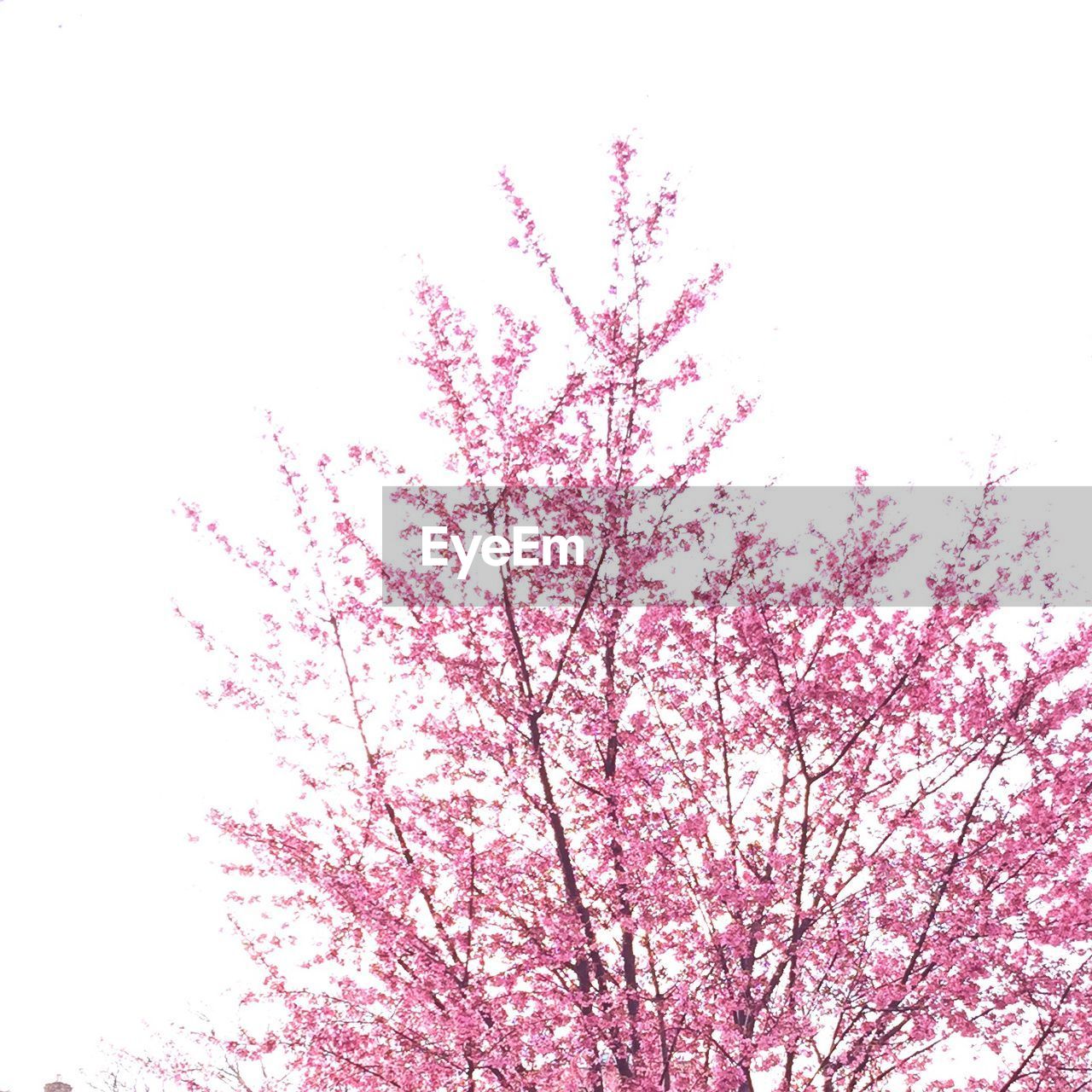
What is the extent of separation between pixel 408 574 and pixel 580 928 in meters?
2.48

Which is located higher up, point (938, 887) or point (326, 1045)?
point (938, 887)

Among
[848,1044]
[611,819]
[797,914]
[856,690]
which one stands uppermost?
[856,690]

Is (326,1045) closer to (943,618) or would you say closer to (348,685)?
(348,685)

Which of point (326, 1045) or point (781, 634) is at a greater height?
point (781, 634)

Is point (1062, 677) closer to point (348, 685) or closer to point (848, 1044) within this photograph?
point (848, 1044)

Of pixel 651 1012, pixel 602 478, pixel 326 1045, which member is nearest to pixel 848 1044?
pixel 651 1012

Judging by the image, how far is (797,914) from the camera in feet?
21.1

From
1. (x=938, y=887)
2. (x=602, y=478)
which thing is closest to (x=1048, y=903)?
(x=938, y=887)

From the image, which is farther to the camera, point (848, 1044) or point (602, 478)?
point (602, 478)

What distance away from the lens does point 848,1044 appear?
20.9 ft

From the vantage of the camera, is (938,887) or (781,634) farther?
(781,634)

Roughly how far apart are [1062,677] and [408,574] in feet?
14.4

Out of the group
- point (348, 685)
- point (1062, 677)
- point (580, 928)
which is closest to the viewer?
point (580, 928)

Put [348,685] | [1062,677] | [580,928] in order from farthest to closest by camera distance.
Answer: [348,685], [1062,677], [580,928]
